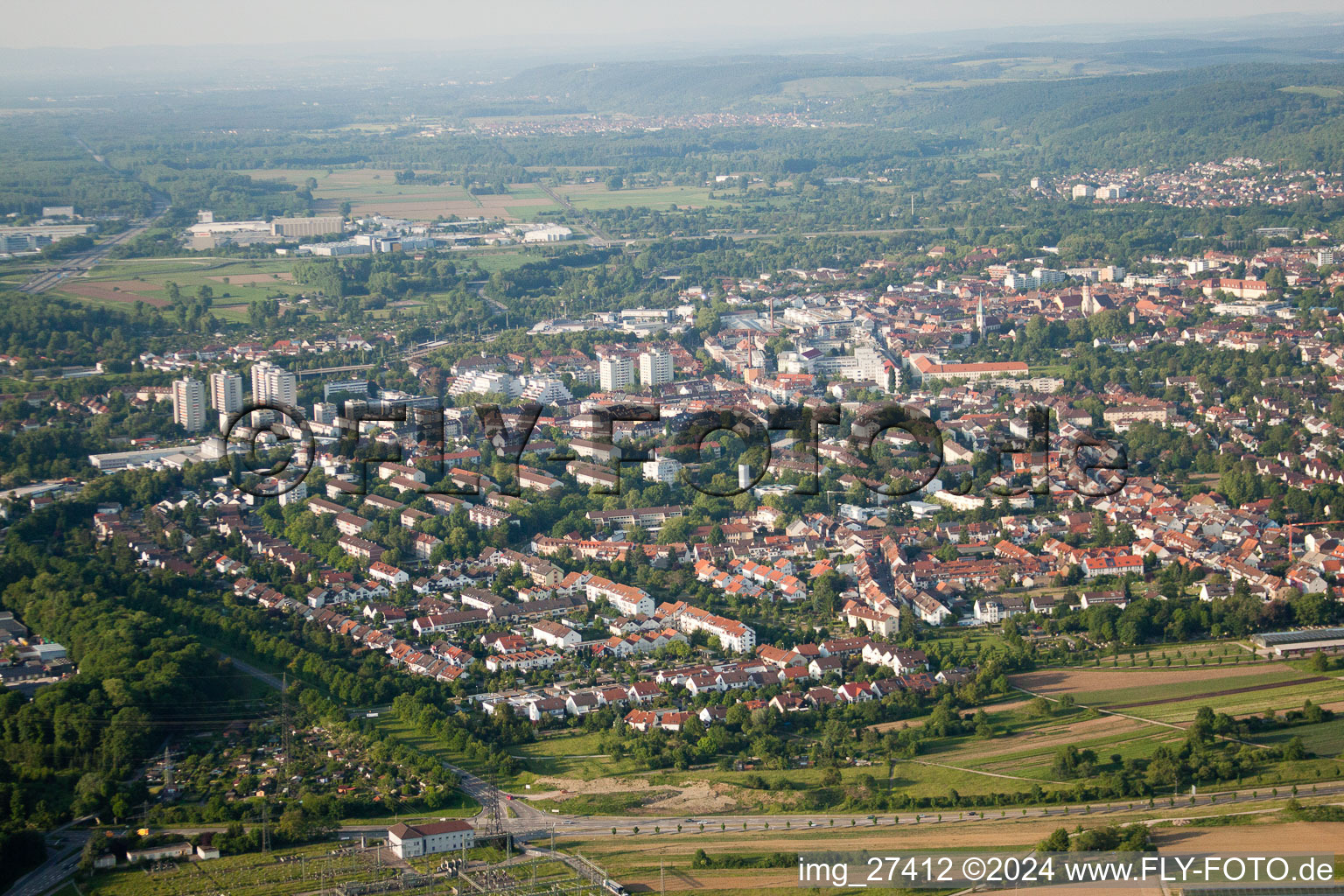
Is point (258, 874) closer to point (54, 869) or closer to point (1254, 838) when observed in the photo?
point (54, 869)

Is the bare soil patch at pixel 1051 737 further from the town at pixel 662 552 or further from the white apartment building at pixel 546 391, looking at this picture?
the white apartment building at pixel 546 391

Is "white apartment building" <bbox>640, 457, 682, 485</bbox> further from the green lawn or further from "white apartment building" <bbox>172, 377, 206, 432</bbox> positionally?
the green lawn

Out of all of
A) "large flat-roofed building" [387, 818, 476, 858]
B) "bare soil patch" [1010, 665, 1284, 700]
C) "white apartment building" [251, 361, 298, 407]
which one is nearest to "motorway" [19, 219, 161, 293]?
"white apartment building" [251, 361, 298, 407]

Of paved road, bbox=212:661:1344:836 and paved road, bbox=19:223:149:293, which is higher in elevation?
paved road, bbox=19:223:149:293

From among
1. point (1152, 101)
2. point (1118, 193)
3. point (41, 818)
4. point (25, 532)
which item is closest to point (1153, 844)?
point (41, 818)

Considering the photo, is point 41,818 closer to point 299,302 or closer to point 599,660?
point 599,660

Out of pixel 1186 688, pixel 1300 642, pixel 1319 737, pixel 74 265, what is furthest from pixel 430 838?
pixel 74 265
